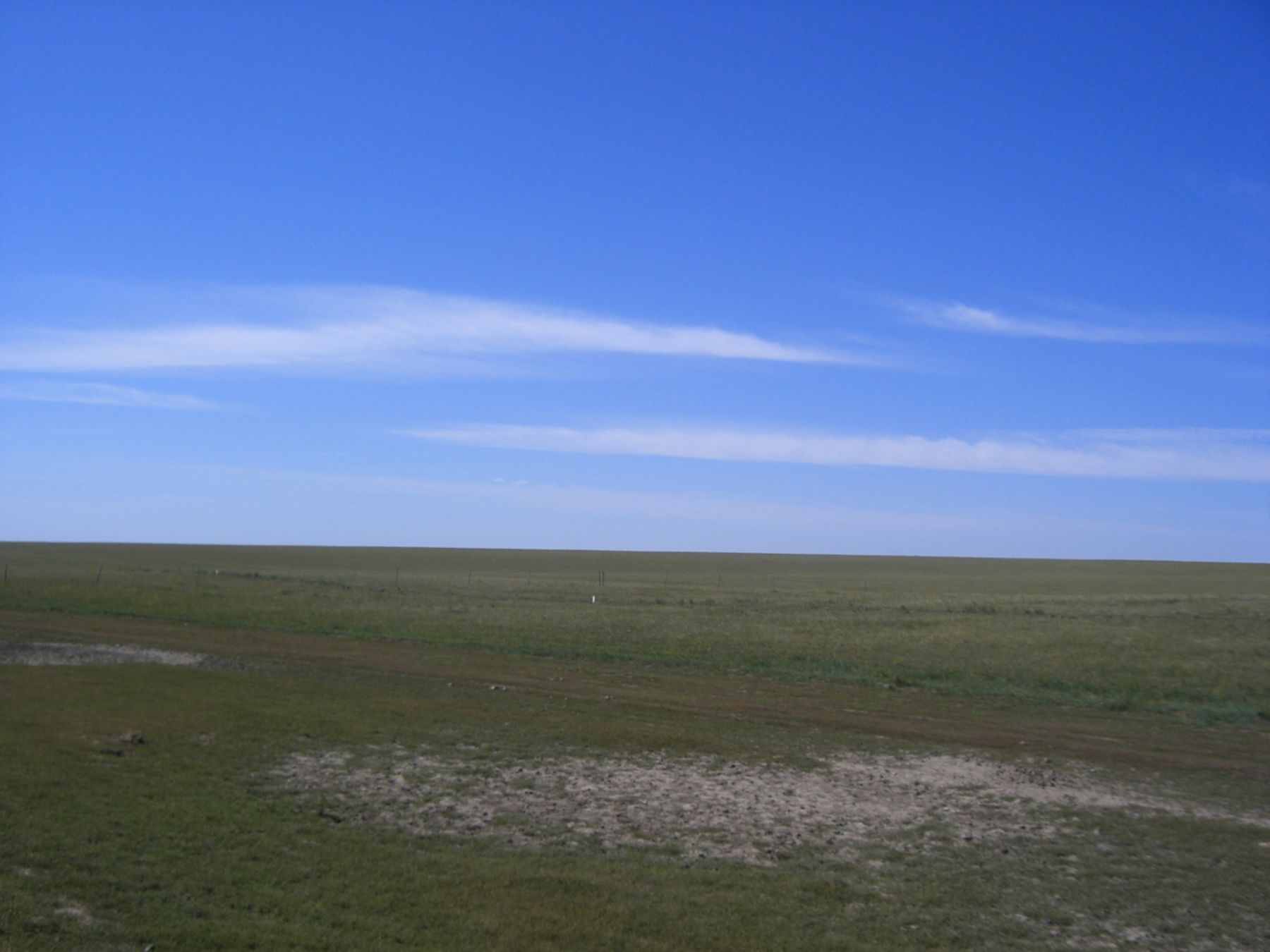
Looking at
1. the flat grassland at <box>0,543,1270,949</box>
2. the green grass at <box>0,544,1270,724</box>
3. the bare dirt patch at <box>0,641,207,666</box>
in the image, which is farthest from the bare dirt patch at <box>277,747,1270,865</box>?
the bare dirt patch at <box>0,641,207,666</box>

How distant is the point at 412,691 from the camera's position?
21656 mm

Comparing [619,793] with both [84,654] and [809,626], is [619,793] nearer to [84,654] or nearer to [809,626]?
[84,654]

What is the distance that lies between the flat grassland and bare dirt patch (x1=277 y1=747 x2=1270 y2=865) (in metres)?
0.06

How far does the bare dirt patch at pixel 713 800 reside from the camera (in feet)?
37.3

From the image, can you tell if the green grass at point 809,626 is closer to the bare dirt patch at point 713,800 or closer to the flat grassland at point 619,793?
the flat grassland at point 619,793

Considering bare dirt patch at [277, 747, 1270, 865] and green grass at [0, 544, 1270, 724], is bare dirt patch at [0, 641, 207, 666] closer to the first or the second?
green grass at [0, 544, 1270, 724]

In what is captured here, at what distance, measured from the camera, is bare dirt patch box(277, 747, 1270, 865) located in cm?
1136

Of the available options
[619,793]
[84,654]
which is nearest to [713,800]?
[619,793]

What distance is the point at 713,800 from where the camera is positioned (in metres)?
13.0

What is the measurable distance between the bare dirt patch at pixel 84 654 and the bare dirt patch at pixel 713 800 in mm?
12036

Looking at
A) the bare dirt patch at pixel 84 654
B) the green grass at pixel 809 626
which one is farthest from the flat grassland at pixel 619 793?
the green grass at pixel 809 626

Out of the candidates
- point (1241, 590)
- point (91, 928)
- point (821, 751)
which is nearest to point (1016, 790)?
point (821, 751)

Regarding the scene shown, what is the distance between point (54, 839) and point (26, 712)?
7.82 metres

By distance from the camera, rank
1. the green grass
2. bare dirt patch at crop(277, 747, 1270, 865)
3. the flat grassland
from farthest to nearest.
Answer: the green grass, bare dirt patch at crop(277, 747, 1270, 865), the flat grassland
